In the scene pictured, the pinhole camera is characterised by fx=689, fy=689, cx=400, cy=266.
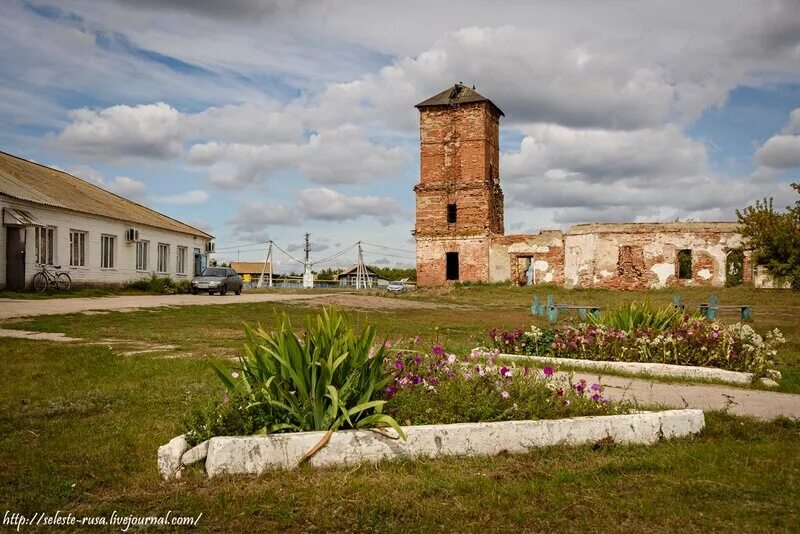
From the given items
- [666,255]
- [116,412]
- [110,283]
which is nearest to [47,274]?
[110,283]

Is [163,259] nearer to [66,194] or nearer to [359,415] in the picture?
[66,194]

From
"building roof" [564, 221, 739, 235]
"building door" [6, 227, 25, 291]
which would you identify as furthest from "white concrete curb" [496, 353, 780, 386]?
"building roof" [564, 221, 739, 235]

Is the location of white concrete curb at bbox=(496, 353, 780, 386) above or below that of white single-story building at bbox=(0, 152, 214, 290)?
below

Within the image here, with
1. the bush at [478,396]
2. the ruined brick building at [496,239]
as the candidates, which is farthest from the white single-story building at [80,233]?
the bush at [478,396]

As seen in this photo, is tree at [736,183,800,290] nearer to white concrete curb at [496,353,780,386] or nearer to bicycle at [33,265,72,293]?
white concrete curb at [496,353,780,386]

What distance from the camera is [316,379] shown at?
4.98 metres

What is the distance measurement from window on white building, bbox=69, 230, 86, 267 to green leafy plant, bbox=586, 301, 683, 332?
22914 mm

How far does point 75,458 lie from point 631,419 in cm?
420

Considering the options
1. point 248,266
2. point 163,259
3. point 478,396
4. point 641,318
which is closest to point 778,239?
point 641,318

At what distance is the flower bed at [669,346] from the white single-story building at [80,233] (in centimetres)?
1995

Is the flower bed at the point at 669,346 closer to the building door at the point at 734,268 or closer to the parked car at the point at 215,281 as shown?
the parked car at the point at 215,281

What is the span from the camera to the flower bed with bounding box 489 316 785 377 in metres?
9.21

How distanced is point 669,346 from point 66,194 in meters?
26.3

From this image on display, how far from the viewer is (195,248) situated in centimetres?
3806
